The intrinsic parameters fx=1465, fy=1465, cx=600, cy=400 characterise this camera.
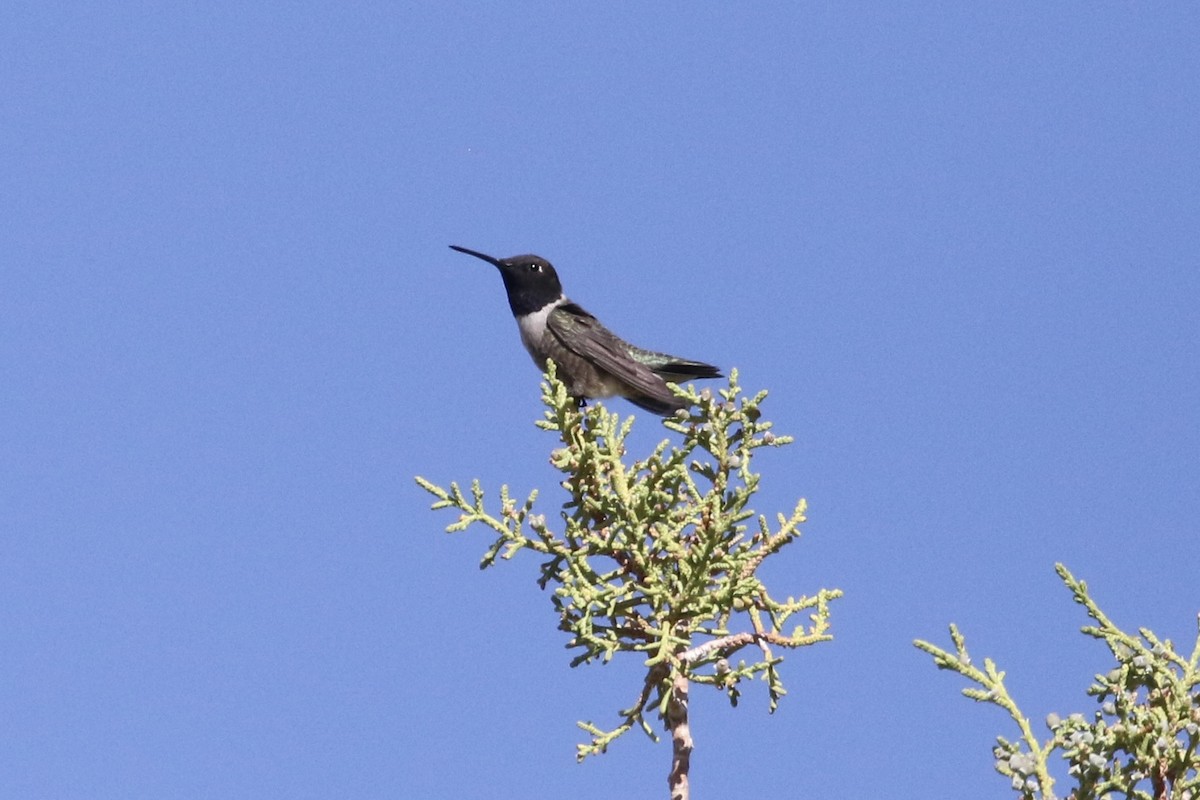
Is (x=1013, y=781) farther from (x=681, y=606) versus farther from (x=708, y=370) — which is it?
(x=708, y=370)

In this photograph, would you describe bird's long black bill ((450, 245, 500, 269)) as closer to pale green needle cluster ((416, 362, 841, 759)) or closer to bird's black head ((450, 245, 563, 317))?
bird's black head ((450, 245, 563, 317))

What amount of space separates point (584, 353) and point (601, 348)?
12cm

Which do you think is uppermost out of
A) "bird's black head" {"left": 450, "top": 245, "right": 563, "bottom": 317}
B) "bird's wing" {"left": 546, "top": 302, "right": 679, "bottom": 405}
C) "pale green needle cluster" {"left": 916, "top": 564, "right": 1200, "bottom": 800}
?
"bird's black head" {"left": 450, "top": 245, "right": 563, "bottom": 317}

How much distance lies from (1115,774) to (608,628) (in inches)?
73.4

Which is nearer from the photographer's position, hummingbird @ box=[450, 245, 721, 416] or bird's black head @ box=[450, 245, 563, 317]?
hummingbird @ box=[450, 245, 721, 416]

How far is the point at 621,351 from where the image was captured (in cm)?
1020

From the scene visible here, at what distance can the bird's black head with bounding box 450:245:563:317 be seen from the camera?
36.0 ft

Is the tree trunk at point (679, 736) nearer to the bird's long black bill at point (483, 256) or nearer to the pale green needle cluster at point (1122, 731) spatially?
the pale green needle cluster at point (1122, 731)

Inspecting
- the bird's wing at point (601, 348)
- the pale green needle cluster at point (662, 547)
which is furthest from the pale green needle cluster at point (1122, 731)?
the bird's wing at point (601, 348)

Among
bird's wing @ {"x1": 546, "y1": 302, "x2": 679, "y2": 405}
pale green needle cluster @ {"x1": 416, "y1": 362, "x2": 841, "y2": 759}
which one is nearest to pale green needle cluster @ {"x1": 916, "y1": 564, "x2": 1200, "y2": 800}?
pale green needle cluster @ {"x1": 416, "y1": 362, "x2": 841, "y2": 759}

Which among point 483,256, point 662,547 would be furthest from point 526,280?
point 662,547

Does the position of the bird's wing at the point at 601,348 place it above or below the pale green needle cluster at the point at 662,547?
above

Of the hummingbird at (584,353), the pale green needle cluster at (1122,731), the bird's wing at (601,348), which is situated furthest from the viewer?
the hummingbird at (584,353)

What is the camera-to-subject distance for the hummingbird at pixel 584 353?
395 inches
